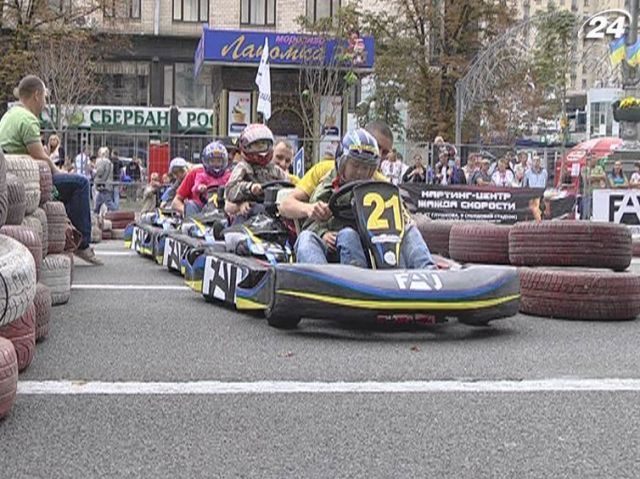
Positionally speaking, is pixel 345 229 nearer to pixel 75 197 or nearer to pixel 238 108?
pixel 75 197

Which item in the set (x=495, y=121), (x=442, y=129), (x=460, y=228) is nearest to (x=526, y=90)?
(x=495, y=121)

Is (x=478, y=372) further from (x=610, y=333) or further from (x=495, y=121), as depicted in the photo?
(x=495, y=121)

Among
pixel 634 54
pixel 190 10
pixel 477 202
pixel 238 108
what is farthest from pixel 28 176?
pixel 190 10

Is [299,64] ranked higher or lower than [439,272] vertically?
higher

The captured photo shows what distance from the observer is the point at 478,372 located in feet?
17.3

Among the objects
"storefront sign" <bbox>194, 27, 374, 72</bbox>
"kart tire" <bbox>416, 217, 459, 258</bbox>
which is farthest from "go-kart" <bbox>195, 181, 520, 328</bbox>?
"storefront sign" <bbox>194, 27, 374, 72</bbox>

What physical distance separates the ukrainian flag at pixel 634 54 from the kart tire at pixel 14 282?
2261cm

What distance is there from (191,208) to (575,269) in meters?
4.84

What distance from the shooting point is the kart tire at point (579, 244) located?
770cm

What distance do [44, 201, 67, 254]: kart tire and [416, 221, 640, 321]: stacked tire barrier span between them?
3651 millimetres

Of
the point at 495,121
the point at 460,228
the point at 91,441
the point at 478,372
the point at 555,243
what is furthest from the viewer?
the point at 495,121

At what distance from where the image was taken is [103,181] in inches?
769

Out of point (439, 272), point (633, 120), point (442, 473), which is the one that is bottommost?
point (442, 473)

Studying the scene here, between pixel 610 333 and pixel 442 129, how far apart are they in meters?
27.1
